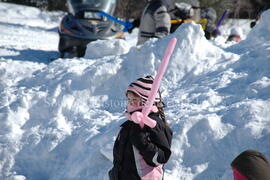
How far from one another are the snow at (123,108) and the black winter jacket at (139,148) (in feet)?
3.29

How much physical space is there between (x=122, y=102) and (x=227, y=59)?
59.6 inches

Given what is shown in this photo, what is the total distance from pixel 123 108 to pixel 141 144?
2484 millimetres

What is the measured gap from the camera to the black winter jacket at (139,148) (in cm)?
251

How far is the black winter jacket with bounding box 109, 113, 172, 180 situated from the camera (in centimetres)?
251

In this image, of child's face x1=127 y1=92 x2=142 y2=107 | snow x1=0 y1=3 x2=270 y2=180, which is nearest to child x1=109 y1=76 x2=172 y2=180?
child's face x1=127 y1=92 x2=142 y2=107

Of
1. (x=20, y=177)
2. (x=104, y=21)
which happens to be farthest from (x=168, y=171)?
(x=104, y=21)

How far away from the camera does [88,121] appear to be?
4.73m

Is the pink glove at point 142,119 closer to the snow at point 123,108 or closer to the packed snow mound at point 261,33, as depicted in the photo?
the snow at point 123,108

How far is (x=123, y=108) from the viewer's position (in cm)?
498

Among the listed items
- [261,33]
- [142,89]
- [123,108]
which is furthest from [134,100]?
Result: [261,33]

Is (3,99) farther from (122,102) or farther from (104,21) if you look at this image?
(104,21)

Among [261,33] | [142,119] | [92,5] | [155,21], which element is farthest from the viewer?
[92,5]

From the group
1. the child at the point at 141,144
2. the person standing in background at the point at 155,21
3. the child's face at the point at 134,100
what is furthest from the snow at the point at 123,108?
the person standing in background at the point at 155,21

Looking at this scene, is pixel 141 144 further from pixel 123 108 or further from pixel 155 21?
pixel 155 21
